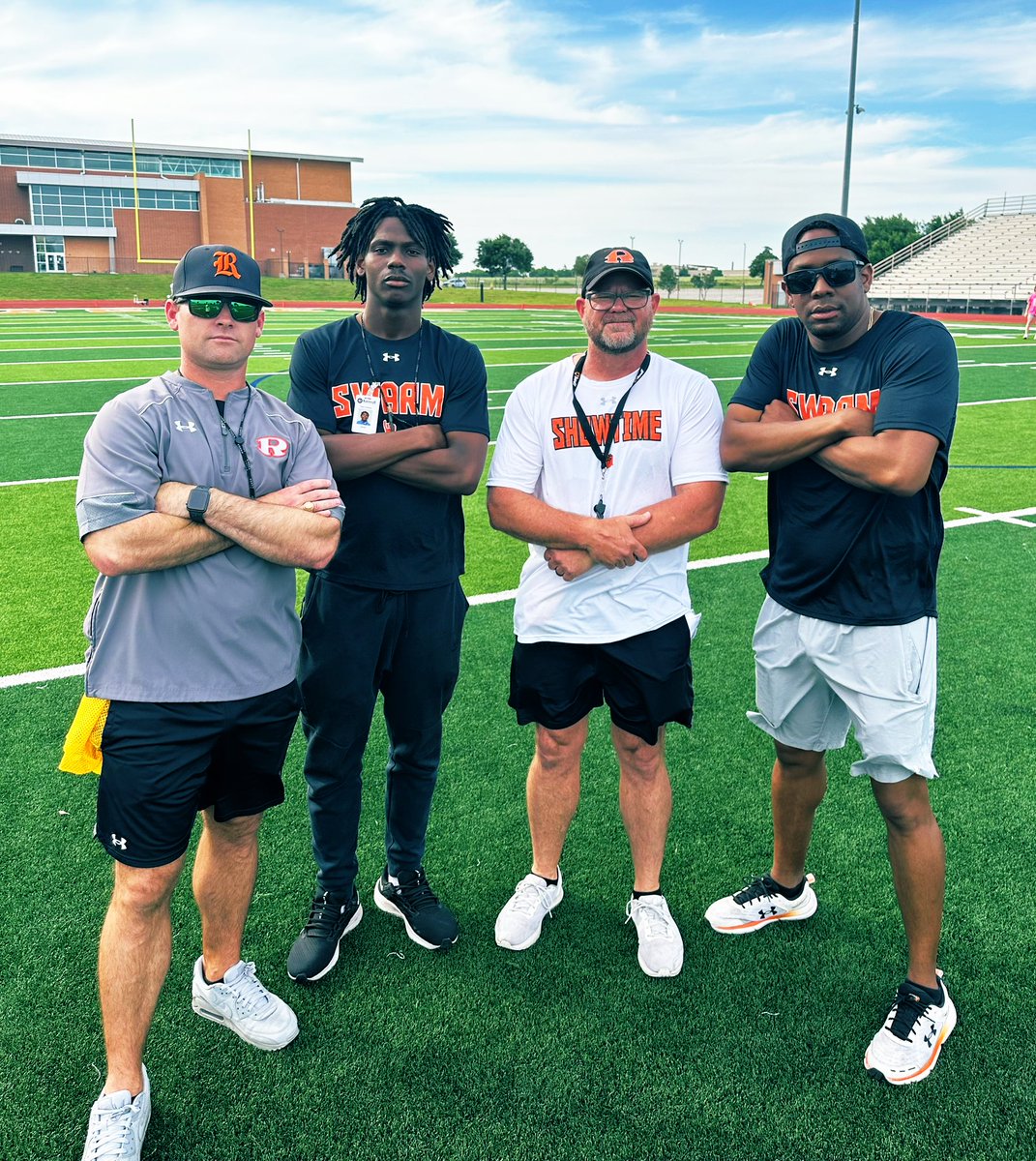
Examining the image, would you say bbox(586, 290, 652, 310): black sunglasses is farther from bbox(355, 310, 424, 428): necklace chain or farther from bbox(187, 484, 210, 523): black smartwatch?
bbox(187, 484, 210, 523): black smartwatch

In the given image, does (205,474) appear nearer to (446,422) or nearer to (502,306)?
(446,422)

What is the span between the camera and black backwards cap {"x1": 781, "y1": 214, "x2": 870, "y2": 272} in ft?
9.12

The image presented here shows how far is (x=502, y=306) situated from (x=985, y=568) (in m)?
47.0

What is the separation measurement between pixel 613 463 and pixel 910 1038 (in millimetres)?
1905

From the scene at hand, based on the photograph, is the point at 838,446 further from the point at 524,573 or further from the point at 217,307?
the point at 217,307

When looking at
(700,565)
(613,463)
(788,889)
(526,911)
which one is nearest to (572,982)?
(526,911)

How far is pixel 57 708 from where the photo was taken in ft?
15.3

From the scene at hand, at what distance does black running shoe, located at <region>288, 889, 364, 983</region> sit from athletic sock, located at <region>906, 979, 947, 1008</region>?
1.78 m

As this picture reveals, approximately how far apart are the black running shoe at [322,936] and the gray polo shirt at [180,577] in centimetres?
99

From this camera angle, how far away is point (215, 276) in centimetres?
245

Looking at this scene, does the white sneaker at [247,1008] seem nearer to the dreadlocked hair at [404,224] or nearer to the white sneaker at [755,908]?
the white sneaker at [755,908]

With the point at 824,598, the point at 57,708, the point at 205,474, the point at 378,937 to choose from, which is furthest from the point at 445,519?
the point at 57,708

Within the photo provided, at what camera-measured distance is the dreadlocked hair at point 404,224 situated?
301 centimetres

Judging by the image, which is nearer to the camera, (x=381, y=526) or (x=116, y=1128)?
(x=116, y=1128)
